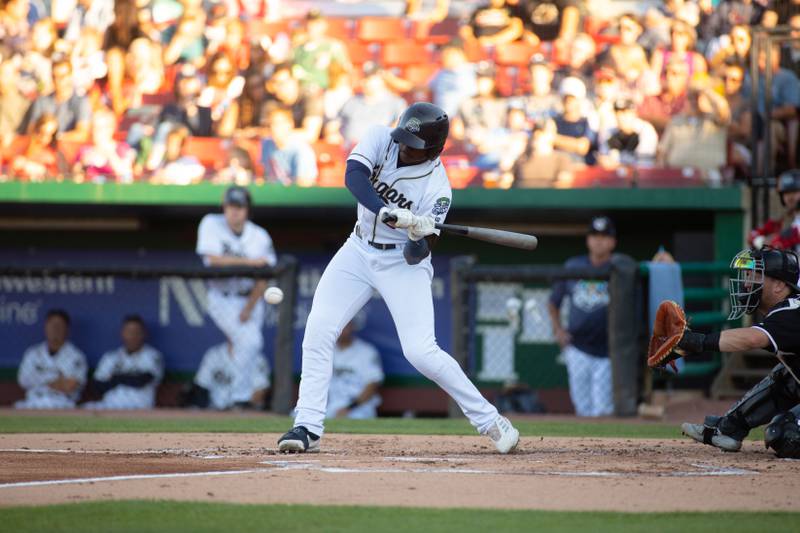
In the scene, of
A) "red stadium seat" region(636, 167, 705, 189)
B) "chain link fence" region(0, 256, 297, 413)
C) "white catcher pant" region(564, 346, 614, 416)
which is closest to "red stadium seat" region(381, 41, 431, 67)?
"red stadium seat" region(636, 167, 705, 189)

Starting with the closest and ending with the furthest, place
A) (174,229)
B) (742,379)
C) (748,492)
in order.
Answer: (748,492) → (742,379) → (174,229)

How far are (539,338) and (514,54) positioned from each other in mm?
3152

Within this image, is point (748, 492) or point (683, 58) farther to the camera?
point (683, 58)

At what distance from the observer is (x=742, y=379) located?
9.84 meters

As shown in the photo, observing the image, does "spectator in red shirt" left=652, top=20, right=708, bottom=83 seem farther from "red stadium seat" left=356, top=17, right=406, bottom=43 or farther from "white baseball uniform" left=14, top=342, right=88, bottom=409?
"white baseball uniform" left=14, top=342, right=88, bottom=409

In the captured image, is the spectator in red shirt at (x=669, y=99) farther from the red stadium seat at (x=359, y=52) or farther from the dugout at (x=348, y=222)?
the red stadium seat at (x=359, y=52)

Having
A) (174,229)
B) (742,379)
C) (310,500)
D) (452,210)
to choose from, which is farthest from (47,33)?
(310,500)

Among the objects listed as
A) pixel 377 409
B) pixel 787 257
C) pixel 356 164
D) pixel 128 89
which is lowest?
pixel 377 409

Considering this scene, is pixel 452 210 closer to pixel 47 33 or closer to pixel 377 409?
pixel 377 409

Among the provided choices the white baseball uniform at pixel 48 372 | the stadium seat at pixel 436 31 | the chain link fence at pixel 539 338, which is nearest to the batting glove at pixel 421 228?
the chain link fence at pixel 539 338

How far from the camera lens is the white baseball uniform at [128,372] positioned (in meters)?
10.3

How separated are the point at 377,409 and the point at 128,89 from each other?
4.28 m

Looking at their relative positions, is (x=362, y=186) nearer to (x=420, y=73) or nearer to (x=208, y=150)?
(x=208, y=150)

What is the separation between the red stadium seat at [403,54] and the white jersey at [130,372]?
405cm
